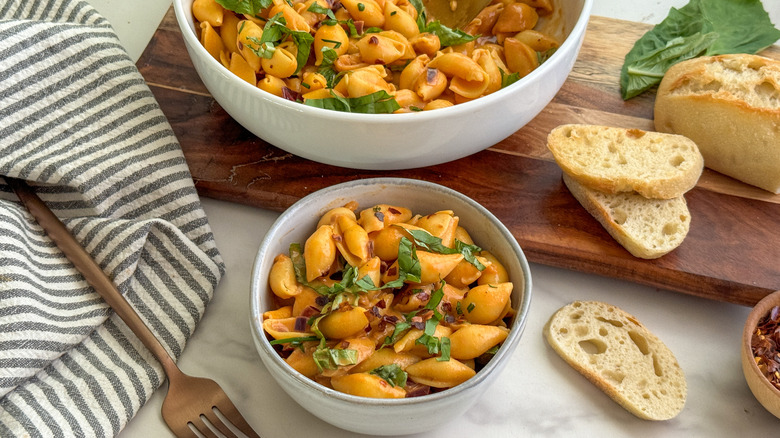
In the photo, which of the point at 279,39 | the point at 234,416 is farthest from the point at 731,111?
the point at 234,416

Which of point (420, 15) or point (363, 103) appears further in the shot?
point (420, 15)

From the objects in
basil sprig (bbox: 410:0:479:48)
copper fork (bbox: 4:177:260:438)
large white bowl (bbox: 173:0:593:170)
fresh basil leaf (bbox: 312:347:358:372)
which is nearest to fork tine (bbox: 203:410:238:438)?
copper fork (bbox: 4:177:260:438)

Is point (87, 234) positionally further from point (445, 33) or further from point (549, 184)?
point (549, 184)

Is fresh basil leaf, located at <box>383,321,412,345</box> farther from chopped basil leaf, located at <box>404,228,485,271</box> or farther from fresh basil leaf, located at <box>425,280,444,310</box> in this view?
chopped basil leaf, located at <box>404,228,485,271</box>

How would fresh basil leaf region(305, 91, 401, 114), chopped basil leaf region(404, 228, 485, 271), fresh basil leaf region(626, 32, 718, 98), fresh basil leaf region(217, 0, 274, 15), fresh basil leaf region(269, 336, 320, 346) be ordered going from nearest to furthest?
fresh basil leaf region(269, 336, 320, 346) < chopped basil leaf region(404, 228, 485, 271) < fresh basil leaf region(305, 91, 401, 114) < fresh basil leaf region(217, 0, 274, 15) < fresh basil leaf region(626, 32, 718, 98)

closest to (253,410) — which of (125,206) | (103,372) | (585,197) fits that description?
(103,372)

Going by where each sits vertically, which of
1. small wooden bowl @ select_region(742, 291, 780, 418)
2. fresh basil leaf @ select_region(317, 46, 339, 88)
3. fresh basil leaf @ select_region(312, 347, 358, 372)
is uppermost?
fresh basil leaf @ select_region(317, 46, 339, 88)

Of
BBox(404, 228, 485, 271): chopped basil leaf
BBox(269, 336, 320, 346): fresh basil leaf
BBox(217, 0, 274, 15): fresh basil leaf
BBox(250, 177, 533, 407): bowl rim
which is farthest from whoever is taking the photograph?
BBox(217, 0, 274, 15): fresh basil leaf
